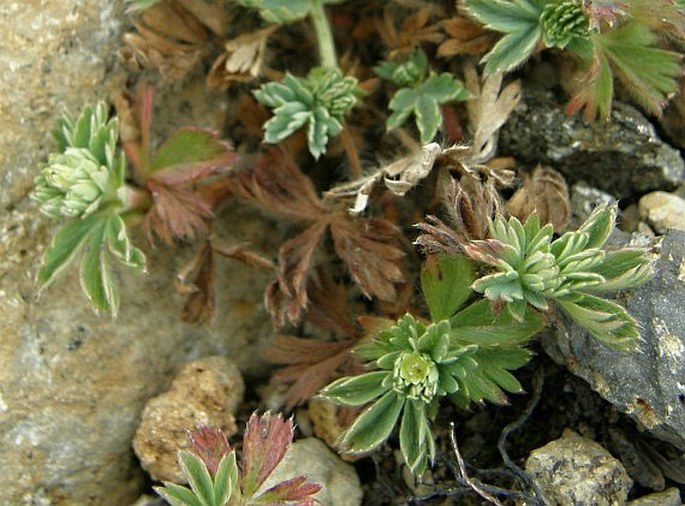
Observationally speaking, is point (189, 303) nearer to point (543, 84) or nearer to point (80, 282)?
point (80, 282)

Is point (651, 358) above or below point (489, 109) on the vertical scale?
below

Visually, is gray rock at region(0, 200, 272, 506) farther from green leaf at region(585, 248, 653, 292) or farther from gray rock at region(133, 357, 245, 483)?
green leaf at region(585, 248, 653, 292)

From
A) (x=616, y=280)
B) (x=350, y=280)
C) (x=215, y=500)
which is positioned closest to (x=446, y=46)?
(x=350, y=280)

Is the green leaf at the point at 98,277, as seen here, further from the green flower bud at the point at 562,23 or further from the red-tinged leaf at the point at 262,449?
the green flower bud at the point at 562,23

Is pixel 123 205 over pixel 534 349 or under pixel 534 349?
over

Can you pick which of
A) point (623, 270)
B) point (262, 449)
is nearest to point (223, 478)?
point (262, 449)

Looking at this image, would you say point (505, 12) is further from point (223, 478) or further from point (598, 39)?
point (223, 478)

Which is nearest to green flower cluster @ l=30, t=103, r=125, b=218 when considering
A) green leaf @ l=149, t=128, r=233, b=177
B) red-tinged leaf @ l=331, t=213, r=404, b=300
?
green leaf @ l=149, t=128, r=233, b=177
